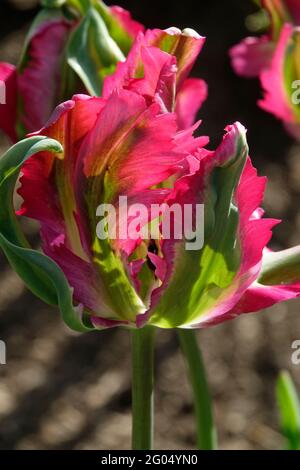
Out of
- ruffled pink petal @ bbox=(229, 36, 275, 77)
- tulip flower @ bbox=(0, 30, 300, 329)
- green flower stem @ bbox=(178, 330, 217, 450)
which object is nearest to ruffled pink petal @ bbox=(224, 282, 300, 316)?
tulip flower @ bbox=(0, 30, 300, 329)

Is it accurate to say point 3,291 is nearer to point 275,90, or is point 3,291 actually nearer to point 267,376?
point 267,376

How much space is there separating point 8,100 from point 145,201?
23 cm

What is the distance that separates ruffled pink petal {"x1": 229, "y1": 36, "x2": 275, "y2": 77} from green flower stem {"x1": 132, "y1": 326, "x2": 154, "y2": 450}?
36 centimetres

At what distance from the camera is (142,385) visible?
647 mm

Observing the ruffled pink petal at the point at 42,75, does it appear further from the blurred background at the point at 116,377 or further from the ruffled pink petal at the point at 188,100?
the blurred background at the point at 116,377

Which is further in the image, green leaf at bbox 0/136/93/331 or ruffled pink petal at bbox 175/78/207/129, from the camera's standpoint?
ruffled pink petal at bbox 175/78/207/129

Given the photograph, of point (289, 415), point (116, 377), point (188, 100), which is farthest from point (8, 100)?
point (116, 377)

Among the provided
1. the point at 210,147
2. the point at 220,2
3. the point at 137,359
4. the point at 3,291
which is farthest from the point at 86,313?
the point at 220,2

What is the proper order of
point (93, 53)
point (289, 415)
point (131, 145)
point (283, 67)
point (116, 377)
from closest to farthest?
point (131, 145) → point (93, 53) → point (283, 67) → point (289, 415) → point (116, 377)

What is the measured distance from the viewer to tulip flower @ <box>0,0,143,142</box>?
2.37 feet

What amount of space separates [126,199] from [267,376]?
1290 millimetres

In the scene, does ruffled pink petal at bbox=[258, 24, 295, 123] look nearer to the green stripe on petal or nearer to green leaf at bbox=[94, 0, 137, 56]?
green leaf at bbox=[94, 0, 137, 56]

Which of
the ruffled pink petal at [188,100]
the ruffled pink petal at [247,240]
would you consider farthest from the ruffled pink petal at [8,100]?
the ruffled pink petal at [247,240]

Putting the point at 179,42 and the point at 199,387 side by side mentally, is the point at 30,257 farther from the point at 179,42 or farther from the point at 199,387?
the point at 199,387
